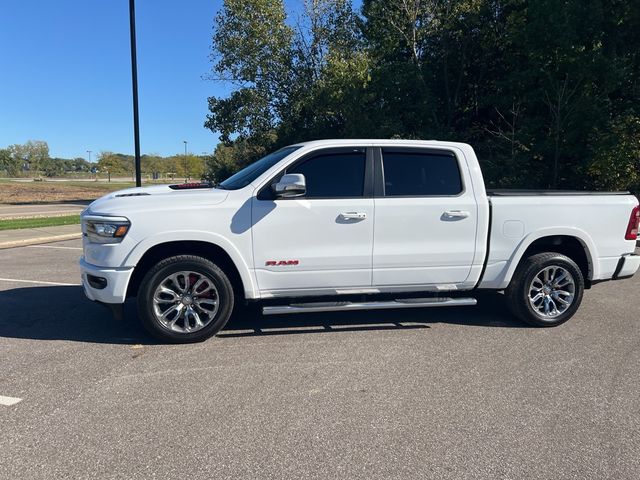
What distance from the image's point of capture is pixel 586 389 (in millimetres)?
3912

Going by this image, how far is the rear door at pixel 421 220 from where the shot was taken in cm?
509

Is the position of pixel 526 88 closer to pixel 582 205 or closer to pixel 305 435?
pixel 582 205

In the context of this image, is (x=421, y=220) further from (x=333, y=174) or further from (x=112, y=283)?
(x=112, y=283)

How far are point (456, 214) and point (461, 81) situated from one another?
18.7 m

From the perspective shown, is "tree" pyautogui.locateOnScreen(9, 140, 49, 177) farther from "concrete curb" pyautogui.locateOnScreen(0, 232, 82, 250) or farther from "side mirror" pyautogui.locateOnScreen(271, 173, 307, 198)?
"side mirror" pyautogui.locateOnScreen(271, 173, 307, 198)

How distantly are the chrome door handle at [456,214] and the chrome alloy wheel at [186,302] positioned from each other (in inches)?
96.0

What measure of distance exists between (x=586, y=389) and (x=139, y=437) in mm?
3283

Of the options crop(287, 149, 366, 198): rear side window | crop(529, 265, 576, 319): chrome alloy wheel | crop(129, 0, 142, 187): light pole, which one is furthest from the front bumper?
crop(129, 0, 142, 187): light pole

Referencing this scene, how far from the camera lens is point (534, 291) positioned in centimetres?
556

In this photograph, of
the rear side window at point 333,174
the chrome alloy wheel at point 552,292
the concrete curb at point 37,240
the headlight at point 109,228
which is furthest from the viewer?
the concrete curb at point 37,240

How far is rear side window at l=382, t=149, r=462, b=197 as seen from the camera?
5.21m

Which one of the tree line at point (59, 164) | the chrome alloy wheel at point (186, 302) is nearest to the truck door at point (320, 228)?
the chrome alloy wheel at point (186, 302)

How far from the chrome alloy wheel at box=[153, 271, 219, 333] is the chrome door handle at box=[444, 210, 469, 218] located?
244cm

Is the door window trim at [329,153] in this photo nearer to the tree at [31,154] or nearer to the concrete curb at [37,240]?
the concrete curb at [37,240]
